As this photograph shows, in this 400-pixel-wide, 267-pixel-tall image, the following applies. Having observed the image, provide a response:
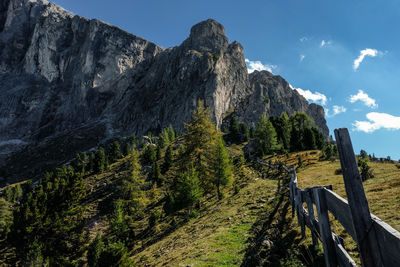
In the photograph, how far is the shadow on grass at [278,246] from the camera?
6.22 metres

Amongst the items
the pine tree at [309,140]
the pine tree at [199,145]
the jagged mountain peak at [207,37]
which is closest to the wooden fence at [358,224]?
the pine tree at [199,145]

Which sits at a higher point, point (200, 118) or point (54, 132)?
point (54, 132)

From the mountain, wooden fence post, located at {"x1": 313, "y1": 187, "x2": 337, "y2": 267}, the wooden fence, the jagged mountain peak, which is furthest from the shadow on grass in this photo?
the jagged mountain peak

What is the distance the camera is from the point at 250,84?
7377 inches

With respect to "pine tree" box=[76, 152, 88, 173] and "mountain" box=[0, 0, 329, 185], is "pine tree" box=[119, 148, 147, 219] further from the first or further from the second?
"mountain" box=[0, 0, 329, 185]

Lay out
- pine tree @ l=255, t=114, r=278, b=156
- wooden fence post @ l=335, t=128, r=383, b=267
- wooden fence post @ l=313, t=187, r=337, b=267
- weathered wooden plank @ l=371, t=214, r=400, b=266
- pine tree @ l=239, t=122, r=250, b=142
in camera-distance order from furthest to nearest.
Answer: pine tree @ l=239, t=122, r=250, b=142 → pine tree @ l=255, t=114, r=278, b=156 → wooden fence post @ l=313, t=187, r=337, b=267 → wooden fence post @ l=335, t=128, r=383, b=267 → weathered wooden plank @ l=371, t=214, r=400, b=266

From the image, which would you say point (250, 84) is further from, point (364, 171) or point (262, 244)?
point (262, 244)

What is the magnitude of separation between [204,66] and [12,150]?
5817 inches

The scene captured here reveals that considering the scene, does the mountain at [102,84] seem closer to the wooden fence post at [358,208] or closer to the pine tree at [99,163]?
the pine tree at [99,163]

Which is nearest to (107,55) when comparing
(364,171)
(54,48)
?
(54,48)

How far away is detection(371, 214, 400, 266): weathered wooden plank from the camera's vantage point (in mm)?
1827

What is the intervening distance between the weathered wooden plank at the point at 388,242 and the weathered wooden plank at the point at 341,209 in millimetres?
536

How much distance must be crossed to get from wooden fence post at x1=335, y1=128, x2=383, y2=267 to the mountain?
135763 mm

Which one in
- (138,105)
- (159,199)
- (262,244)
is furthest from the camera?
(138,105)
